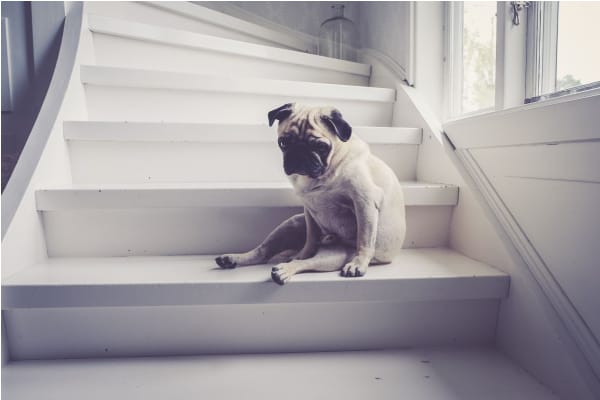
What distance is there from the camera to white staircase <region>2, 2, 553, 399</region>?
0.82 m

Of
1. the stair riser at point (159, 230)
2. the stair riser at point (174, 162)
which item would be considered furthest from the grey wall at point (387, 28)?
the stair riser at point (159, 230)

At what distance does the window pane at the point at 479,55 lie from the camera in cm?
137

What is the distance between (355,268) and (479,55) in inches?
44.2

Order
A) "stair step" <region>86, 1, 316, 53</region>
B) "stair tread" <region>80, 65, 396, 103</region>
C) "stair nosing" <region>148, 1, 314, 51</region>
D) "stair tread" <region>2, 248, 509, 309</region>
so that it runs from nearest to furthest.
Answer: "stair tread" <region>2, 248, 509, 309</region> < "stair tread" <region>80, 65, 396, 103</region> < "stair step" <region>86, 1, 316, 53</region> < "stair nosing" <region>148, 1, 314, 51</region>

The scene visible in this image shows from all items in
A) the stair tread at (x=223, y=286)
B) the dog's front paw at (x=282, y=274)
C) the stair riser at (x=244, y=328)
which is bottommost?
the stair riser at (x=244, y=328)

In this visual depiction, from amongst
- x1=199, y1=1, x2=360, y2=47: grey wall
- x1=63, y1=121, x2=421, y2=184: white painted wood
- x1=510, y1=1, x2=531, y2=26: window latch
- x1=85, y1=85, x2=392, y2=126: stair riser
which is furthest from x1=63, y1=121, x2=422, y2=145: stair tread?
x1=199, y1=1, x2=360, y2=47: grey wall

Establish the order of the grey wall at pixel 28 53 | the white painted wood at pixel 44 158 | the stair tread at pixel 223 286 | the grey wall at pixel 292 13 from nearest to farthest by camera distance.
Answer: the stair tread at pixel 223 286
the white painted wood at pixel 44 158
the grey wall at pixel 28 53
the grey wall at pixel 292 13

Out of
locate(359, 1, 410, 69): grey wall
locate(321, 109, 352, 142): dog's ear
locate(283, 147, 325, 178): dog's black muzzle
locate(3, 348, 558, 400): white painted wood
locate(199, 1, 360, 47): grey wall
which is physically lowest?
locate(3, 348, 558, 400): white painted wood

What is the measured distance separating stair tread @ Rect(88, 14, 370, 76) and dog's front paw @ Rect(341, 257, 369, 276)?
128 centimetres

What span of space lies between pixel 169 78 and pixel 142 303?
0.91 metres

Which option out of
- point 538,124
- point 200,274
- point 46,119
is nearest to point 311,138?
point 200,274

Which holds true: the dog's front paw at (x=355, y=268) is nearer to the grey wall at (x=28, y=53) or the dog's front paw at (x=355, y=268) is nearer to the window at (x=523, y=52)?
the window at (x=523, y=52)

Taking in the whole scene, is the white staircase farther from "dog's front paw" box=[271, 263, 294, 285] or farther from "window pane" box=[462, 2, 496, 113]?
"window pane" box=[462, 2, 496, 113]

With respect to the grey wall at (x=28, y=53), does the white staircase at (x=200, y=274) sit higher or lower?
lower
